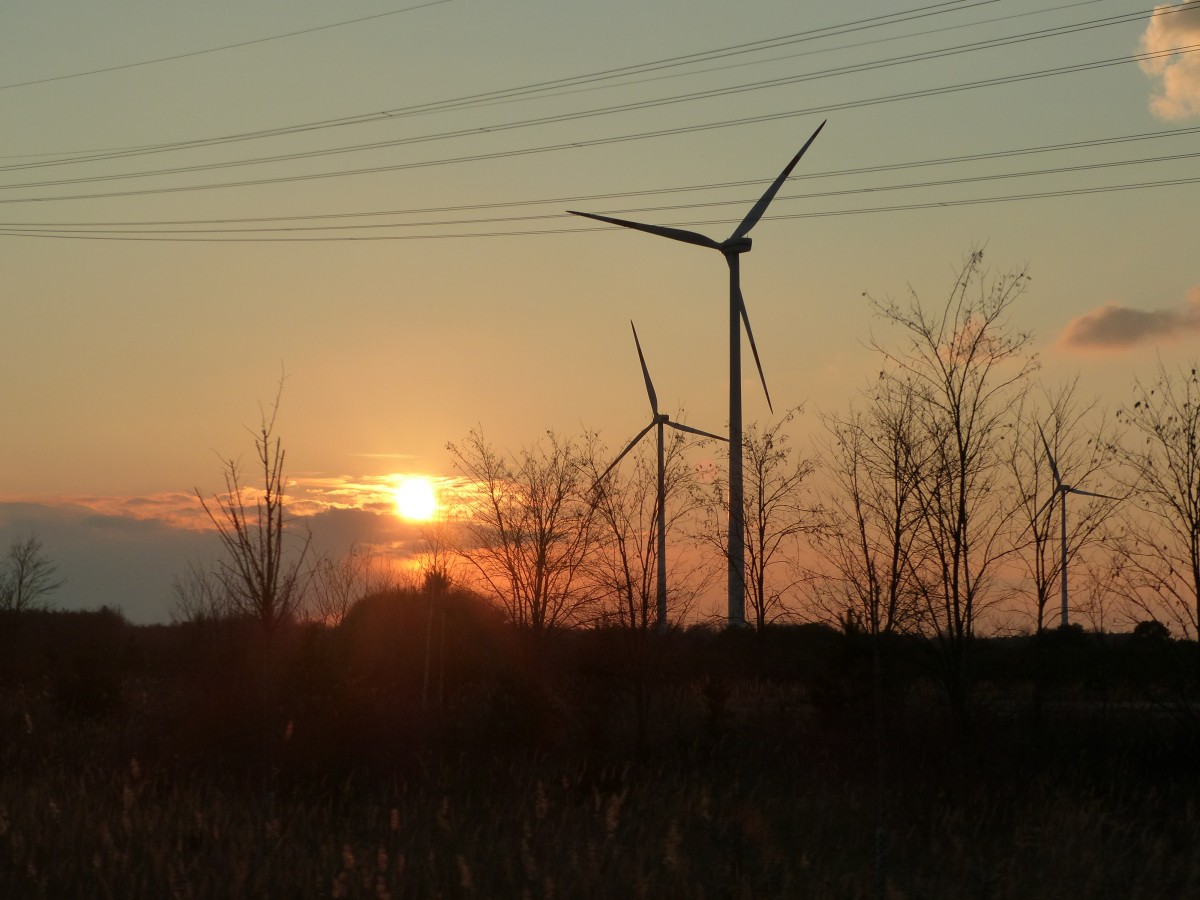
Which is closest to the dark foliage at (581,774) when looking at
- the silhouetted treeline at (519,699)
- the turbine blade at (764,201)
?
the silhouetted treeline at (519,699)

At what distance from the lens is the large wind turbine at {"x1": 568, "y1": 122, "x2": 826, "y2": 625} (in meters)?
34.8

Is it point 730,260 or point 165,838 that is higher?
point 730,260

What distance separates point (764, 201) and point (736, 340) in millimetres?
4712

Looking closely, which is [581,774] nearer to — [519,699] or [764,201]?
[519,699]

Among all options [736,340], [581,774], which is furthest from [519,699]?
[736,340]

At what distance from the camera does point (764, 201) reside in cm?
3772

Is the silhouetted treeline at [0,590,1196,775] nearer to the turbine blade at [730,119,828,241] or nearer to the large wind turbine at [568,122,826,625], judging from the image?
the large wind turbine at [568,122,826,625]

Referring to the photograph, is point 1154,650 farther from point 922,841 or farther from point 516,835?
point 516,835

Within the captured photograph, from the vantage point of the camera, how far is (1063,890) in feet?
29.0

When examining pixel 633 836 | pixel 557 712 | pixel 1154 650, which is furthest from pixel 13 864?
pixel 1154 650

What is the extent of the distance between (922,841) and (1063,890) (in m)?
2.71

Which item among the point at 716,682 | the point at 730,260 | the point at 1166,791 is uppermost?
the point at 730,260

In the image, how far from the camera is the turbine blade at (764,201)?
37.5 metres

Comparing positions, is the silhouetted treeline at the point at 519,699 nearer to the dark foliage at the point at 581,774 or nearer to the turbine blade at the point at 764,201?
the dark foliage at the point at 581,774
